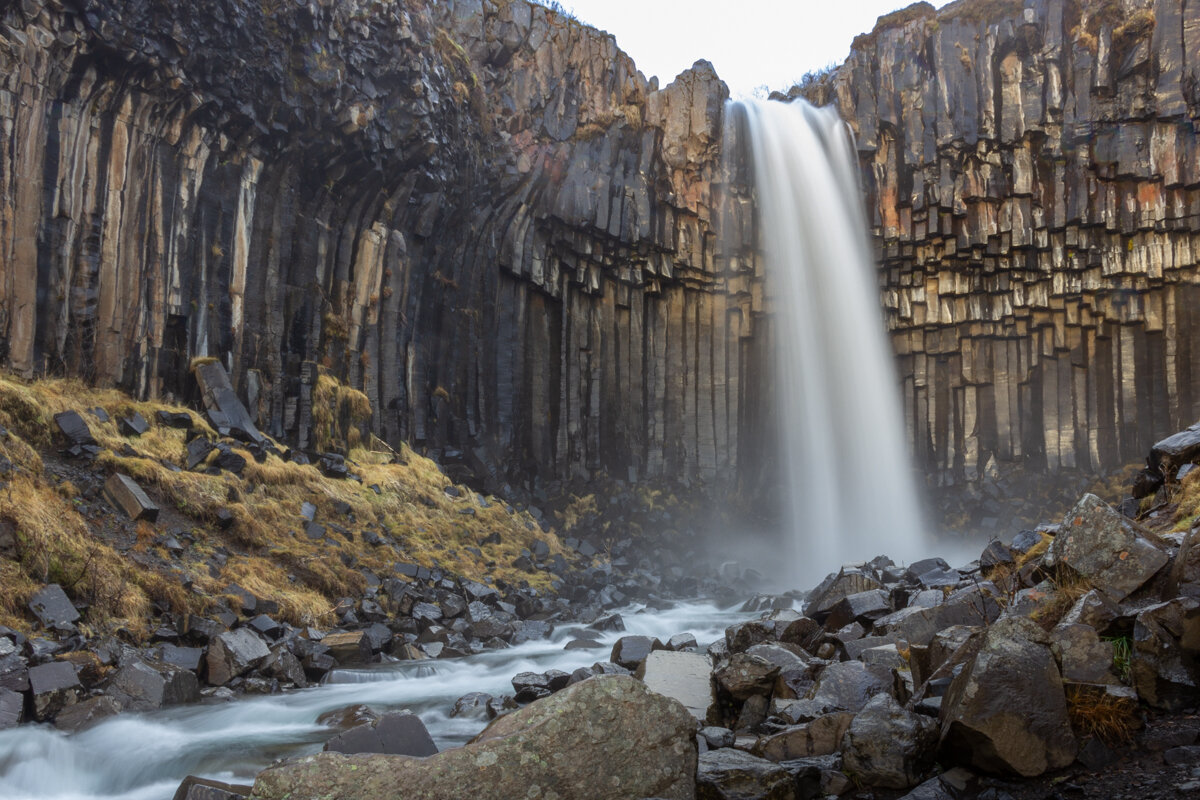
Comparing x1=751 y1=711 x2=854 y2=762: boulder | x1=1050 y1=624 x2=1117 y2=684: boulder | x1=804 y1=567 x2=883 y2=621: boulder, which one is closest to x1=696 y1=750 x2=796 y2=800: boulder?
x1=751 y1=711 x2=854 y2=762: boulder

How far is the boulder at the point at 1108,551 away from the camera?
220 inches

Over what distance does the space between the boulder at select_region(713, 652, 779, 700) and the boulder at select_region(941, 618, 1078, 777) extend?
200 centimetres

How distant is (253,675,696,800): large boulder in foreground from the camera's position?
4125 millimetres

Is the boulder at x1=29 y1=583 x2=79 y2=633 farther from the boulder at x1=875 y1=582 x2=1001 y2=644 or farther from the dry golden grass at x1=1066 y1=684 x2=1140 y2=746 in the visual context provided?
the dry golden grass at x1=1066 y1=684 x2=1140 y2=746

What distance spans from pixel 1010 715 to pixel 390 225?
58.6 feet

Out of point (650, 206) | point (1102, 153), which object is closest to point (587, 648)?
point (650, 206)

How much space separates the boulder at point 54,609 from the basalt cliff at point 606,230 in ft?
21.2

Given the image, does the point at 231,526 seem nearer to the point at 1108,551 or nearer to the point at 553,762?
the point at 553,762

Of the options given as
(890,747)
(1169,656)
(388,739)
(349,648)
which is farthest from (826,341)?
(388,739)

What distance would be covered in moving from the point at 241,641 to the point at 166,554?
223 centimetres

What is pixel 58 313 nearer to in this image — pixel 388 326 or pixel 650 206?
pixel 388 326

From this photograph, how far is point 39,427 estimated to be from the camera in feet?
37.8

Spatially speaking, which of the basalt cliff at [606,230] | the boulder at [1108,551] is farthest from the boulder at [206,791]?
the basalt cliff at [606,230]

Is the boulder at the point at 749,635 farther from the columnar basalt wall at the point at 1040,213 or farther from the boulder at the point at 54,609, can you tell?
the columnar basalt wall at the point at 1040,213
